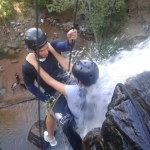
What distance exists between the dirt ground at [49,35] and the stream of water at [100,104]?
1695 mm

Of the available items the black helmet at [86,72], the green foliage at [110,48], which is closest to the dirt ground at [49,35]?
the green foliage at [110,48]

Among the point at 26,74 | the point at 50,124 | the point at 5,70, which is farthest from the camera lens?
the point at 5,70

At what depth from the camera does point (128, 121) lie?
266cm

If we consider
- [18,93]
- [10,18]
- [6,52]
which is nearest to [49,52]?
[18,93]

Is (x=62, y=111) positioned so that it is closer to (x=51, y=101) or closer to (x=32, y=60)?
(x=51, y=101)

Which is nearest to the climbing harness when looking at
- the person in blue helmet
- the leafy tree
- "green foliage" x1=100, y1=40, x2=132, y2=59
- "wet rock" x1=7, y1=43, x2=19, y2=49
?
the person in blue helmet

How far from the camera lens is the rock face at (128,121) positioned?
8.39 feet

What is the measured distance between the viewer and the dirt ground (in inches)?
366

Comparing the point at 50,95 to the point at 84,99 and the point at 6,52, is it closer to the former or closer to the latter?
the point at 84,99

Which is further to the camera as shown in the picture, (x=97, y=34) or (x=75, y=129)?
(x=97, y=34)

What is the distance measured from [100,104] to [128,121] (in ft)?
3.58

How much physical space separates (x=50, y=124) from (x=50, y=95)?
0.82m

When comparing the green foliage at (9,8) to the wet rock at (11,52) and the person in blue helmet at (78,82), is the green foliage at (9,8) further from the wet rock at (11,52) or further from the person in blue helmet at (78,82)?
the person in blue helmet at (78,82)

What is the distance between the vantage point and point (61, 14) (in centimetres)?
1509
